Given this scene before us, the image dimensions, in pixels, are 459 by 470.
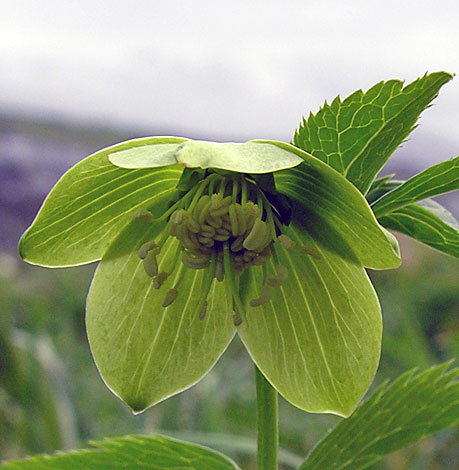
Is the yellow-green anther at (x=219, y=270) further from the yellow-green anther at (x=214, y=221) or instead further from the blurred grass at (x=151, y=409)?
the blurred grass at (x=151, y=409)

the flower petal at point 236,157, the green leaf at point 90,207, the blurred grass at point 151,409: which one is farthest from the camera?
the blurred grass at point 151,409

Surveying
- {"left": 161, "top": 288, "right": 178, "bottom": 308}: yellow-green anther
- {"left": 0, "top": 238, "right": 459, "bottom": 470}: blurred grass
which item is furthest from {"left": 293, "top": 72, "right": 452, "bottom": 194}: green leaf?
{"left": 0, "top": 238, "right": 459, "bottom": 470}: blurred grass

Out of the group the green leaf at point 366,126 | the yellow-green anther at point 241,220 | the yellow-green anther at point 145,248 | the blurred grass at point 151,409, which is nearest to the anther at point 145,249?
the yellow-green anther at point 145,248

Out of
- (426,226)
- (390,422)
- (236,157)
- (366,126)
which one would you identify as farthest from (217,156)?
(390,422)

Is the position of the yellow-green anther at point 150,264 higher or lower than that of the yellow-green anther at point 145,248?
lower

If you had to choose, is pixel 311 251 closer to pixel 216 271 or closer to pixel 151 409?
pixel 216 271

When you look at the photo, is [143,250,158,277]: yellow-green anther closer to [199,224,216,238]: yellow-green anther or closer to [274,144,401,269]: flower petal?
[199,224,216,238]: yellow-green anther
